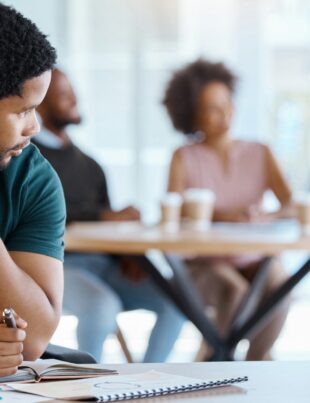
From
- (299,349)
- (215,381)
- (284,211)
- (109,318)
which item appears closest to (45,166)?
(215,381)

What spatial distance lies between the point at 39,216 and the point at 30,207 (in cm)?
2

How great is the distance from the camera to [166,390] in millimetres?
1222

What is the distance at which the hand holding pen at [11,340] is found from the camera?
1323 millimetres

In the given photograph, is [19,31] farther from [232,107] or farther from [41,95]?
[232,107]

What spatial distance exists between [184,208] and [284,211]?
1.31 ft

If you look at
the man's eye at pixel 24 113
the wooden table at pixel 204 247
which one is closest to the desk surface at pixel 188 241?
the wooden table at pixel 204 247

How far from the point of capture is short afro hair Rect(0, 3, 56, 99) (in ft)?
4.76

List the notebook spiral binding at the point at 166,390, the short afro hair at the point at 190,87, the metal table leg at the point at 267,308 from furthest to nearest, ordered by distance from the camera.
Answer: the short afro hair at the point at 190,87
the metal table leg at the point at 267,308
the notebook spiral binding at the point at 166,390

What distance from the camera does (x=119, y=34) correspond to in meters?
5.92

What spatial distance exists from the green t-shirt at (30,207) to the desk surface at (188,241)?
1396 millimetres

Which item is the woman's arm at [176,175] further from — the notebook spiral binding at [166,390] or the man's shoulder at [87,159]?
the notebook spiral binding at [166,390]

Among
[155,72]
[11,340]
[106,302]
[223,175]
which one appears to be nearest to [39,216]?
[11,340]

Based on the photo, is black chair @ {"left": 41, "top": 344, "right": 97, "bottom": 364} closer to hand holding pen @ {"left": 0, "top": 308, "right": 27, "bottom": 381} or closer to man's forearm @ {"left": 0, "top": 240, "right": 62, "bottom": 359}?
man's forearm @ {"left": 0, "top": 240, "right": 62, "bottom": 359}

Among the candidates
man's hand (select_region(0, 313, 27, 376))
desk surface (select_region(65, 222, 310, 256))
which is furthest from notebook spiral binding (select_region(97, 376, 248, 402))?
desk surface (select_region(65, 222, 310, 256))
